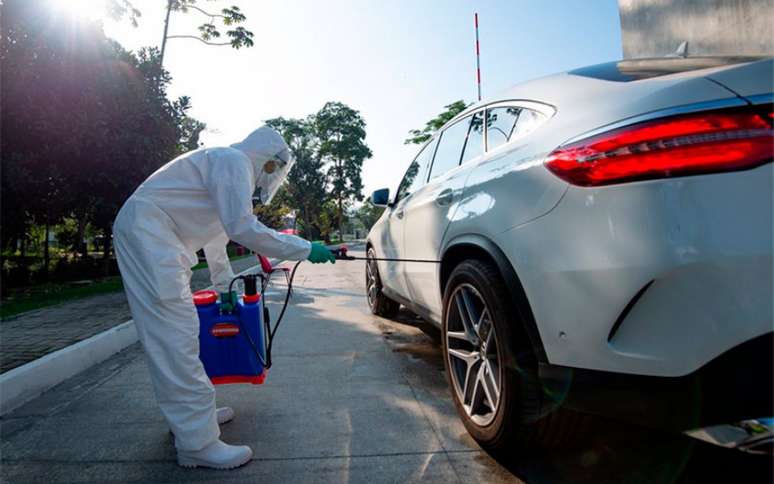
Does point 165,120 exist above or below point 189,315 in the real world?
above

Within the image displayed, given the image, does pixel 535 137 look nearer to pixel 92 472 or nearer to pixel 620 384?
pixel 620 384

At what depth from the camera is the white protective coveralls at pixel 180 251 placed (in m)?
2.07

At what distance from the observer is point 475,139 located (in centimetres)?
273

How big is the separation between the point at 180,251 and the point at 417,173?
2.20 metres

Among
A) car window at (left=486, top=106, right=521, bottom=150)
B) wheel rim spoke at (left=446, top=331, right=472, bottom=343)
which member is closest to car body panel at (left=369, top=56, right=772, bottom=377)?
car window at (left=486, top=106, right=521, bottom=150)

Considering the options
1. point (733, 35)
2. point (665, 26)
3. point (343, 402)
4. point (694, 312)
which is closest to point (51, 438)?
point (343, 402)

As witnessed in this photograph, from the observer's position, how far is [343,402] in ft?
9.27

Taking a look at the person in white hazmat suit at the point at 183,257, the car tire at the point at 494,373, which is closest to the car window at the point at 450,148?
the car tire at the point at 494,373

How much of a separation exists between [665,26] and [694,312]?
8.15 m

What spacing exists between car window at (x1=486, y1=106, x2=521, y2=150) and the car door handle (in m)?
0.31

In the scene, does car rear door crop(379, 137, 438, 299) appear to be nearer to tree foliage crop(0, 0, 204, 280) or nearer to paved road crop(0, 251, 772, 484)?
paved road crop(0, 251, 772, 484)

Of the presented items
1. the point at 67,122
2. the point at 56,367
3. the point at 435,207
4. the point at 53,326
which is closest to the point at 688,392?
the point at 435,207

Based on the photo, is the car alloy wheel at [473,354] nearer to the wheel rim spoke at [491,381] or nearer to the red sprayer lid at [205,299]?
the wheel rim spoke at [491,381]

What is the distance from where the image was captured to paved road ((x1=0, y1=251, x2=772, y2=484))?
1.95m
